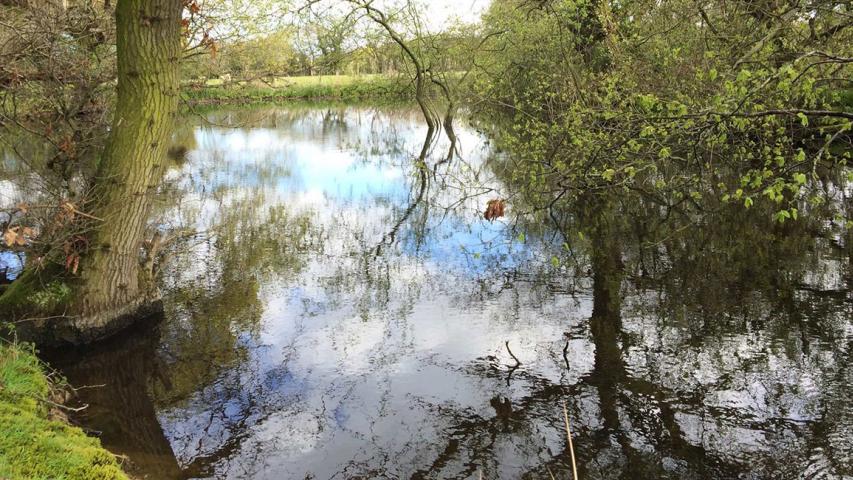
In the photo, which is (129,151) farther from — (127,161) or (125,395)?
(125,395)

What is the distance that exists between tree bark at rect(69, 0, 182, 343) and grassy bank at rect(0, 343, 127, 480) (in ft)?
6.59

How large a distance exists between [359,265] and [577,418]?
5.86 m

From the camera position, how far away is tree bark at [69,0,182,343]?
7051 mm

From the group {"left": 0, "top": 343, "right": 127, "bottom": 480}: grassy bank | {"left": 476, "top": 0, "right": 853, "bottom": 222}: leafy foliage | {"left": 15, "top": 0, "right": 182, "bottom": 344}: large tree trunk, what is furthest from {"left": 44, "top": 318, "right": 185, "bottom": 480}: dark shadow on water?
{"left": 476, "top": 0, "right": 853, "bottom": 222}: leafy foliage

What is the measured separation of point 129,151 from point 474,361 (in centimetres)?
466

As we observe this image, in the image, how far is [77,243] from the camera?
7.32m

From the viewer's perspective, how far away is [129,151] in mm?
7297

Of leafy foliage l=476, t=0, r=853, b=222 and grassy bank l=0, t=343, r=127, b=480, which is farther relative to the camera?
leafy foliage l=476, t=0, r=853, b=222

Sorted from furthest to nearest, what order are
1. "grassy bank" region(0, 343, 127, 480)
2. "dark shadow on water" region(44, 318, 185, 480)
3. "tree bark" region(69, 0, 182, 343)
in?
"tree bark" region(69, 0, 182, 343)
"dark shadow on water" region(44, 318, 185, 480)
"grassy bank" region(0, 343, 127, 480)

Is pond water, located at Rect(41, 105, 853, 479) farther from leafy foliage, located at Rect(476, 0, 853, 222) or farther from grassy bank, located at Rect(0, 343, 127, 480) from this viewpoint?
leafy foliage, located at Rect(476, 0, 853, 222)

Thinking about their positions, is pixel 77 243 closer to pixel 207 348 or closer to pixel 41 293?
pixel 41 293

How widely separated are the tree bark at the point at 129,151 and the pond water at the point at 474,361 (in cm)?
65

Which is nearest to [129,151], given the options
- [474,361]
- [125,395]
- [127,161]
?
[127,161]

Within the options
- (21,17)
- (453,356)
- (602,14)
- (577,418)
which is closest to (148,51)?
(21,17)
